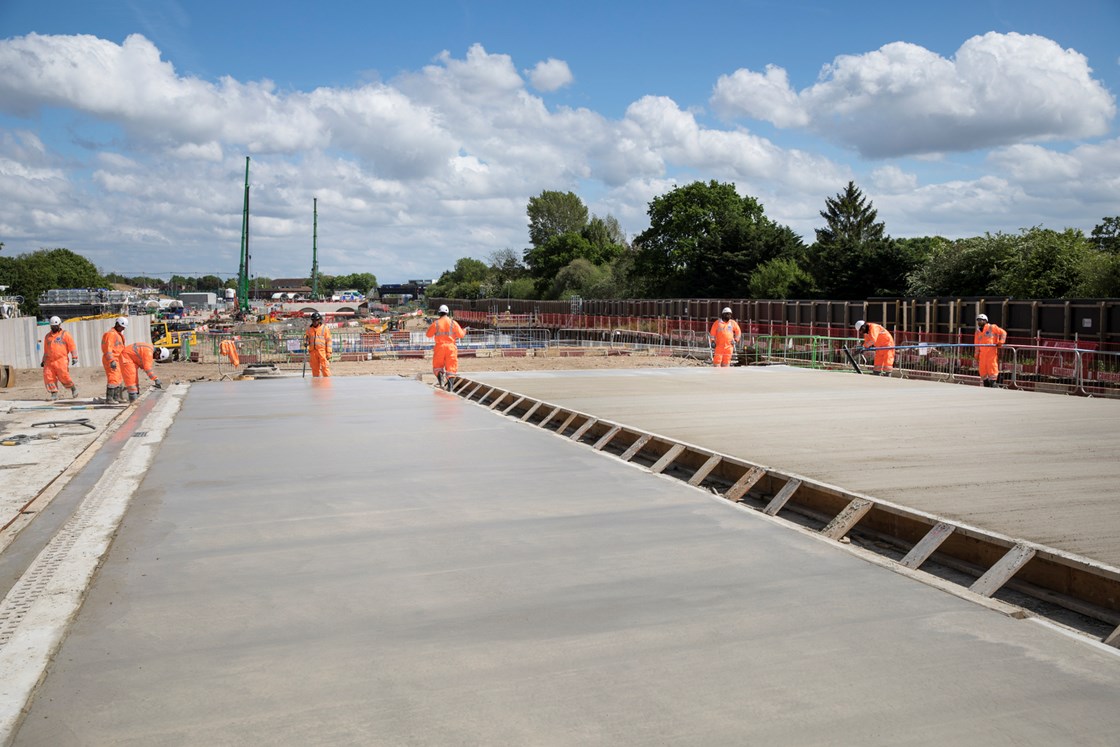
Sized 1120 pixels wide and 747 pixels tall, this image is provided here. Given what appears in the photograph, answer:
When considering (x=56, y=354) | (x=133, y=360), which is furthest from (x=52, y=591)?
(x=56, y=354)

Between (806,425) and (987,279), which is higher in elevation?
(987,279)

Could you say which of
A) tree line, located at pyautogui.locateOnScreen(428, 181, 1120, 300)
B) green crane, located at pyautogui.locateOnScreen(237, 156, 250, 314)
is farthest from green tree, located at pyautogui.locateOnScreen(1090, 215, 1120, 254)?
green crane, located at pyautogui.locateOnScreen(237, 156, 250, 314)

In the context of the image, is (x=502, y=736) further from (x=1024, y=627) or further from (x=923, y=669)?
(x=1024, y=627)

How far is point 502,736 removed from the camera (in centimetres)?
361

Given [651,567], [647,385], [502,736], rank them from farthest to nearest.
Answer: [647,385] → [651,567] → [502,736]

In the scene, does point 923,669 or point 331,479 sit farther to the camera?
point 331,479

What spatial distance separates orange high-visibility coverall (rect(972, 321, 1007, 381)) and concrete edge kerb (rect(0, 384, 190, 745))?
53.1 ft

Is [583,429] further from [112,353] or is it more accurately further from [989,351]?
[112,353]

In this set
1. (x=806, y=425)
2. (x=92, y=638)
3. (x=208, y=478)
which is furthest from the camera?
(x=806, y=425)

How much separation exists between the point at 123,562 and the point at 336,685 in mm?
2799

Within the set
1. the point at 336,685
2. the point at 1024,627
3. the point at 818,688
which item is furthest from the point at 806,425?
the point at 336,685

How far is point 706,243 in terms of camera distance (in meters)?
75.3

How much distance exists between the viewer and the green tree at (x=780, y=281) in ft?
211

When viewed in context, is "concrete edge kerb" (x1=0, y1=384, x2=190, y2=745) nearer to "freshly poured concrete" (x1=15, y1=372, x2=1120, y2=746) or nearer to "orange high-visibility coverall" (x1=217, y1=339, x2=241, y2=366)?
"freshly poured concrete" (x1=15, y1=372, x2=1120, y2=746)
